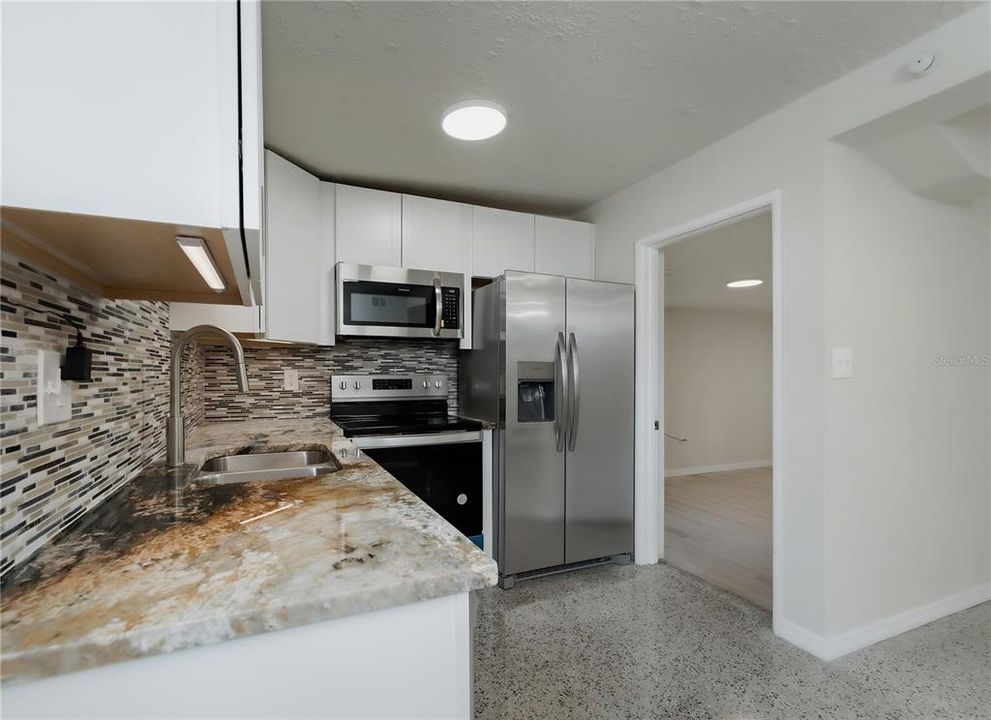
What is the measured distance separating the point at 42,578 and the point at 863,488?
2.66 m

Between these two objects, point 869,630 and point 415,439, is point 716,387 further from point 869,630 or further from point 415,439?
point 415,439

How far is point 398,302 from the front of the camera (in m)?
2.90

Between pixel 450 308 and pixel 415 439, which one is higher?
pixel 450 308

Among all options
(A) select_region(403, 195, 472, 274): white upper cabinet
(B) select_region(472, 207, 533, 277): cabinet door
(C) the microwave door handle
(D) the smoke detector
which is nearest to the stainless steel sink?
(C) the microwave door handle

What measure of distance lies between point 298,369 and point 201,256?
2419 millimetres

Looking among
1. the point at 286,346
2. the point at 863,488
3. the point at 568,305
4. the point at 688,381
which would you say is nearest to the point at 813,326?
the point at 863,488

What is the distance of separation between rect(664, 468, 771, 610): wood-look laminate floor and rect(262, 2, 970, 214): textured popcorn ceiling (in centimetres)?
239

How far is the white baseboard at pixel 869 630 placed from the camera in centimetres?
202

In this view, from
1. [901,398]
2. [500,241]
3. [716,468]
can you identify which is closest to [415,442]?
[500,241]

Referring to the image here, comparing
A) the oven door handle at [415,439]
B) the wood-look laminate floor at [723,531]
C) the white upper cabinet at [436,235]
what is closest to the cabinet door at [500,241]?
the white upper cabinet at [436,235]

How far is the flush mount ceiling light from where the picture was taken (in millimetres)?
712

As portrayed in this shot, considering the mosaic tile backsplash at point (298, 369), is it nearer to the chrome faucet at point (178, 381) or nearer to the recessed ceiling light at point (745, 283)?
the chrome faucet at point (178, 381)

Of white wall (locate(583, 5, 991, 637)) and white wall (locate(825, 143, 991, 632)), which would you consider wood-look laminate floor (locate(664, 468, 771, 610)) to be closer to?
white wall (locate(583, 5, 991, 637))

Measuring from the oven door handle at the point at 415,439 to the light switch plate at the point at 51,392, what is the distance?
1.55 metres
